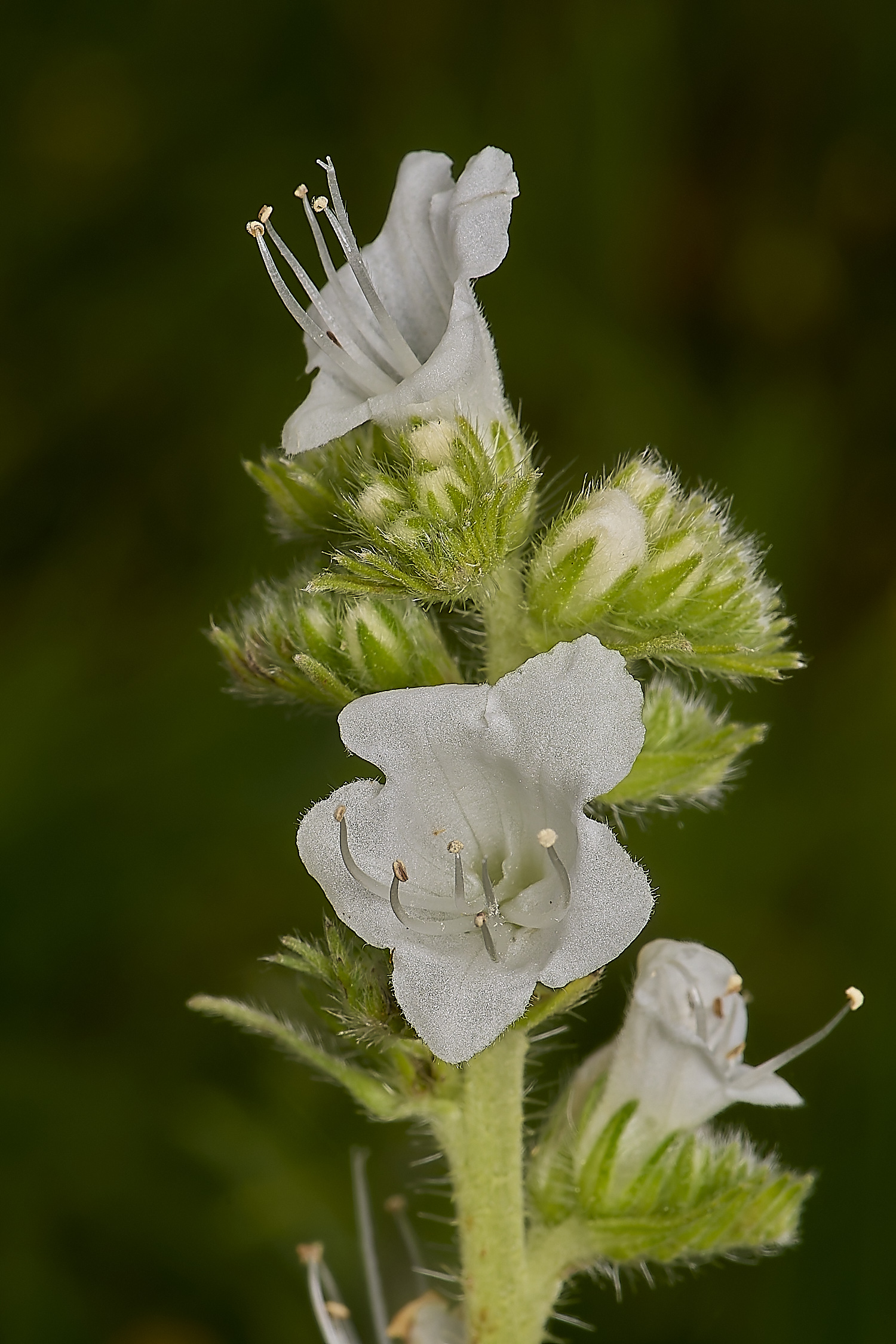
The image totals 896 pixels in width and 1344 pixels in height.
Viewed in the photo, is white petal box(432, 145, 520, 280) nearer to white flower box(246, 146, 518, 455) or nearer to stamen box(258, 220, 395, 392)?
white flower box(246, 146, 518, 455)

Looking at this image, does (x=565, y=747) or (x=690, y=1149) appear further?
(x=690, y=1149)

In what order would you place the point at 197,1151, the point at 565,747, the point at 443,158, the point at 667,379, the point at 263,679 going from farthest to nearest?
the point at 667,379, the point at 197,1151, the point at 443,158, the point at 263,679, the point at 565,747

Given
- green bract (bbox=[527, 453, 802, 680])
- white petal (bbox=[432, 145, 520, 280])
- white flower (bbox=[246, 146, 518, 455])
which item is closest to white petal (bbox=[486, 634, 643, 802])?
green bract (bbox=[527, 453, 802, 680])

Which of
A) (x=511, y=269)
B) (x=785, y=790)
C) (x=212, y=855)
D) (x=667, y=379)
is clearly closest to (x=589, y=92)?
(x=511, y=269)

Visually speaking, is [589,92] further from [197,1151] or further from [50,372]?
[197,1151]

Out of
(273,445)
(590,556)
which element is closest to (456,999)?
(590,556)

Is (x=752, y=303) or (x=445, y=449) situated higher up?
(x=752, y=303)

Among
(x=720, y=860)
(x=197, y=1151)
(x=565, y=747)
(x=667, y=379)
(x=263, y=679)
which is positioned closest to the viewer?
(x=565, y=747)
